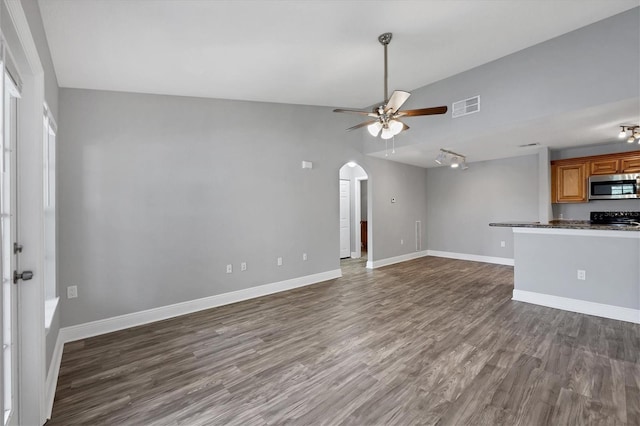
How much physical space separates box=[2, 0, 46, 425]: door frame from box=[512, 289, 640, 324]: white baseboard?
5.25 m

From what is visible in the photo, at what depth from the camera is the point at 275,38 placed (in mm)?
2771

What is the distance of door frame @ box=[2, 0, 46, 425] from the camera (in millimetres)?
1743

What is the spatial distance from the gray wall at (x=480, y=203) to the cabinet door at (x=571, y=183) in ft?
1.51

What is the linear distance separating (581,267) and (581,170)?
2.89 m

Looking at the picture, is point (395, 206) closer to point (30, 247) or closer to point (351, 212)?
point (351, 212)

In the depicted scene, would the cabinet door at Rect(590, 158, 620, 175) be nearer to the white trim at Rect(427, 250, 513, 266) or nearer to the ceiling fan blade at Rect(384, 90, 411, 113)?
the white trim at Rect(427, 250, 513, 266)

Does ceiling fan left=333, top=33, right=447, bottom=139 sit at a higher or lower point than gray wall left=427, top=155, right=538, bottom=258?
higher

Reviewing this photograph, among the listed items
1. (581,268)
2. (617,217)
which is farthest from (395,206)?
(617,217)

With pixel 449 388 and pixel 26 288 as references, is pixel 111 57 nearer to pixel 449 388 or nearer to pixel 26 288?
pixel 26 288

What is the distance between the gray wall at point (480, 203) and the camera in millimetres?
6426

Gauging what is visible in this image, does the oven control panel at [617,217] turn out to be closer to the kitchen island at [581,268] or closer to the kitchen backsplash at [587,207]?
the kitchen backsplash at [587,207]

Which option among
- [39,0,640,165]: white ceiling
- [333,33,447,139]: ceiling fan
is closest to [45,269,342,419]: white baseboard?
[39,0,640,165]: white ceiling

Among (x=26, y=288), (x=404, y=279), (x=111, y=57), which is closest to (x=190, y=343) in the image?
(x=26, y=288)

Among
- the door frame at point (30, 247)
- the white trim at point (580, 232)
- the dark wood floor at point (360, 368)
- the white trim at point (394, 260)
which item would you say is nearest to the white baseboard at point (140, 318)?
the dark wood floor at point (360, 368)
